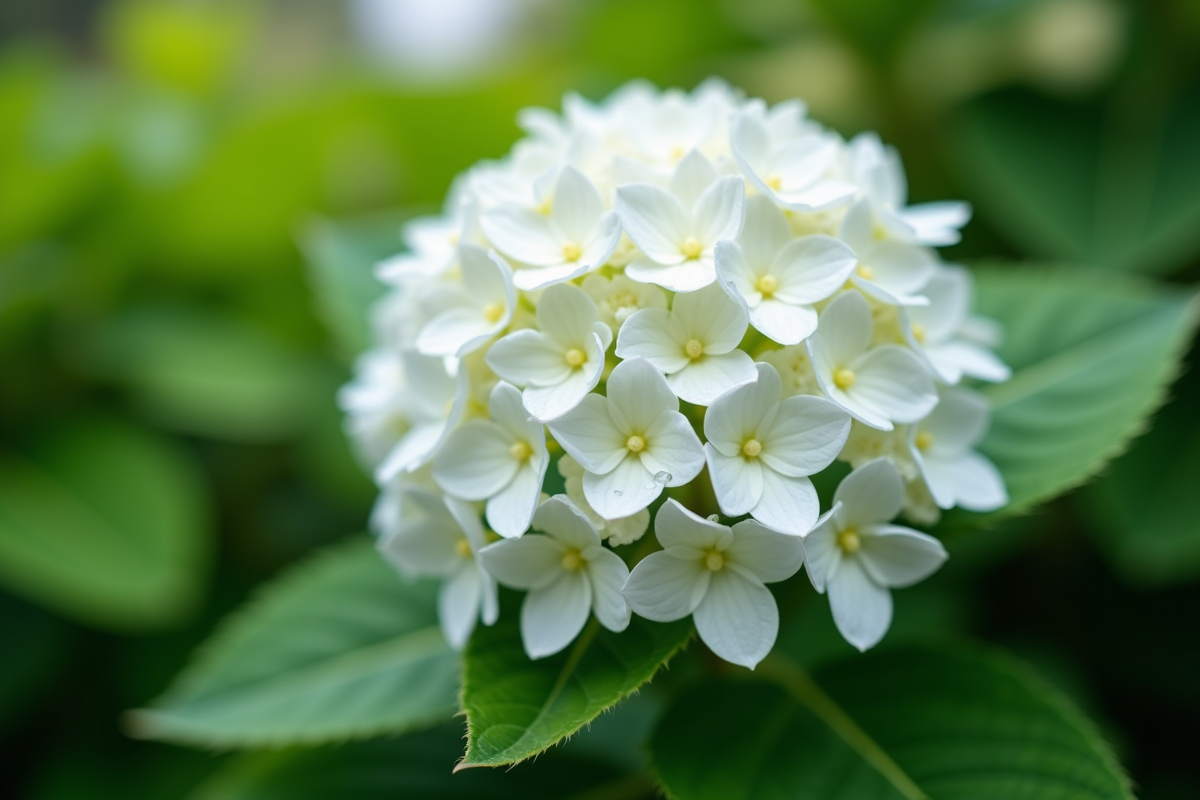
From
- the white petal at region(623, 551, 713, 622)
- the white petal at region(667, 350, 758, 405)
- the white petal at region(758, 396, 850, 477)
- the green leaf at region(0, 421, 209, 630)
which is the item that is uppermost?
the white petal at region(667, 350, 758, 405)

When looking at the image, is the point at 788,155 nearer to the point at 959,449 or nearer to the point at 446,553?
the point at 959,449

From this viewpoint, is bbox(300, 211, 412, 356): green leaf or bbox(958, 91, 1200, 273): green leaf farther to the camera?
bbox(958, 91, 1200, 273): green leaf

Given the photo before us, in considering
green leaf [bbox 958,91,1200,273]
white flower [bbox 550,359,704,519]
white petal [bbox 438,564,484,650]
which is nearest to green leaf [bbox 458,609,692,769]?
white petal [bbox 438,564,484,650]

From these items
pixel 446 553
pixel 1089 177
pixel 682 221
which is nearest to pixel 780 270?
pixel 682 221

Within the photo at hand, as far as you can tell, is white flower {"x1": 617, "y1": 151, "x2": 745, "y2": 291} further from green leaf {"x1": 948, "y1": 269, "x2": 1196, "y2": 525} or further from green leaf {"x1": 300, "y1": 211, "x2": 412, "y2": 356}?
green leaf {"x1": 300, "y1": 211, "x2": 412, "y2": 356}

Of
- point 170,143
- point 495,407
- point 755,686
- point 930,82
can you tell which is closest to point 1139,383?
point 755,686

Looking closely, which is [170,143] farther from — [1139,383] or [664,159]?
[1139,383]
